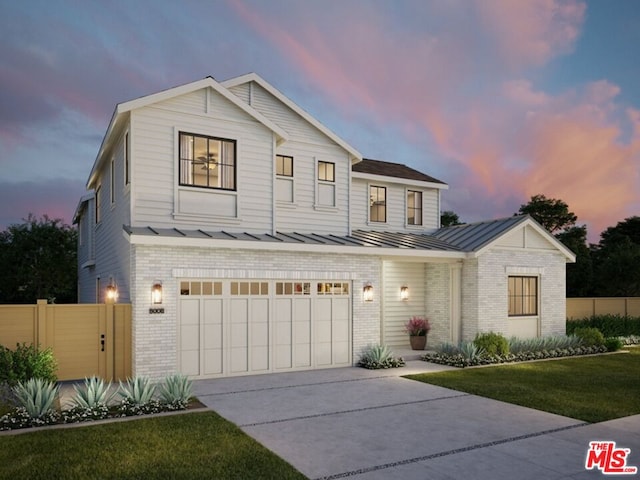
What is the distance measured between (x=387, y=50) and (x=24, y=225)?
29.3 m

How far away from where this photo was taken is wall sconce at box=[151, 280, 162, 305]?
1108cm

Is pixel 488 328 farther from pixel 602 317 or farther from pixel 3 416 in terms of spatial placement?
pixel 3 416

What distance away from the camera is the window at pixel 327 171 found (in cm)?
1562

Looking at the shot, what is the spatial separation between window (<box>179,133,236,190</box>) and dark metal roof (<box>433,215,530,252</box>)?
8.18 m

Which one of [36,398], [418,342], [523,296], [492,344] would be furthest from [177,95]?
[523,296]

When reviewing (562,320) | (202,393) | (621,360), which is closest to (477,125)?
(562,320)

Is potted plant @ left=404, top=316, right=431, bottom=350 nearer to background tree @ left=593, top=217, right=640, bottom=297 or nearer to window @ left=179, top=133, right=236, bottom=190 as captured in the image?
window @ left=179, top=133, right=236, bottom=190

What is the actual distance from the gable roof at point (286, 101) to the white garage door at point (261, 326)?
4.64 m

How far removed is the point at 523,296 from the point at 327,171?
858cm

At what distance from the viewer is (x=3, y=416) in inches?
304

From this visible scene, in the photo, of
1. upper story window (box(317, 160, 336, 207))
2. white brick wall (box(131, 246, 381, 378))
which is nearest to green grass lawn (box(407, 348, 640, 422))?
white brick wall (box(131, 246, 381, 378))

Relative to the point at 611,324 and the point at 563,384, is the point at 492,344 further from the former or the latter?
the point at 611,324

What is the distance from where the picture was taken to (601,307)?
2225cm

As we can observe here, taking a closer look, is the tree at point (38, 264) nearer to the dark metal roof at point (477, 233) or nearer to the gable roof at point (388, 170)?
the gable roof at point (388, 170)
